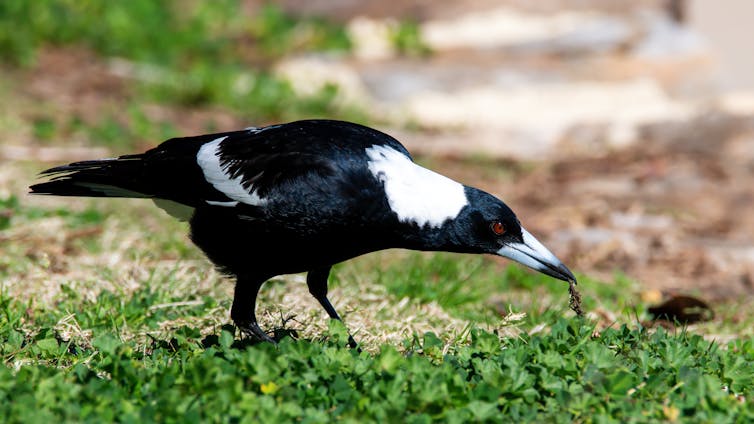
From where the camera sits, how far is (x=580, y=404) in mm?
2678

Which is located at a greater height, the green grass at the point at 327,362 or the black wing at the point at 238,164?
the black wing at the point at 238,164

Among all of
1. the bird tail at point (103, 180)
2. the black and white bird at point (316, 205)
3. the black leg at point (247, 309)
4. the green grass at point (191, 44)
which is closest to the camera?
the black and white bird at point (316, 205)

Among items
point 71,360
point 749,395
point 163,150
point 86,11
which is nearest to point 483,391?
point 749,395

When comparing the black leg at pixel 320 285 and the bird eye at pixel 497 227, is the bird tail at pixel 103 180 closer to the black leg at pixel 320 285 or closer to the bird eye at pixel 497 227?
the black leg at pixel 320 285

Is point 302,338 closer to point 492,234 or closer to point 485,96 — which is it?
point 492,234

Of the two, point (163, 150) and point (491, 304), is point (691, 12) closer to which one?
point (491, 304)

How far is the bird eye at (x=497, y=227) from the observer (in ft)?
10.8

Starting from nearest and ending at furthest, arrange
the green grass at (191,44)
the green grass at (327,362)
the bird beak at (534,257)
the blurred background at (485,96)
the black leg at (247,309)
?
the green grass at (327,362), the bird beak at (534,257), the black leg at (247,309), the blurred background at (485,96), the green grass at (191,44)

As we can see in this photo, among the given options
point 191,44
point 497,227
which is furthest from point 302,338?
point 191,44

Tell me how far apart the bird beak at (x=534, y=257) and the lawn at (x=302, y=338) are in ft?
0.58

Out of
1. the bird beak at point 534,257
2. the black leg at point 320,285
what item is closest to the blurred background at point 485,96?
the black leg at point 320,285

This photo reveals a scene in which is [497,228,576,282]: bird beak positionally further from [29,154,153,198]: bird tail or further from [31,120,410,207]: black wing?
[29,154,153,198]: bird tail

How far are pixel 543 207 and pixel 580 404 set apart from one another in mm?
4039

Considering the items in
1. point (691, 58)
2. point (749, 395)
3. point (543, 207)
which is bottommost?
point (749, 395)
